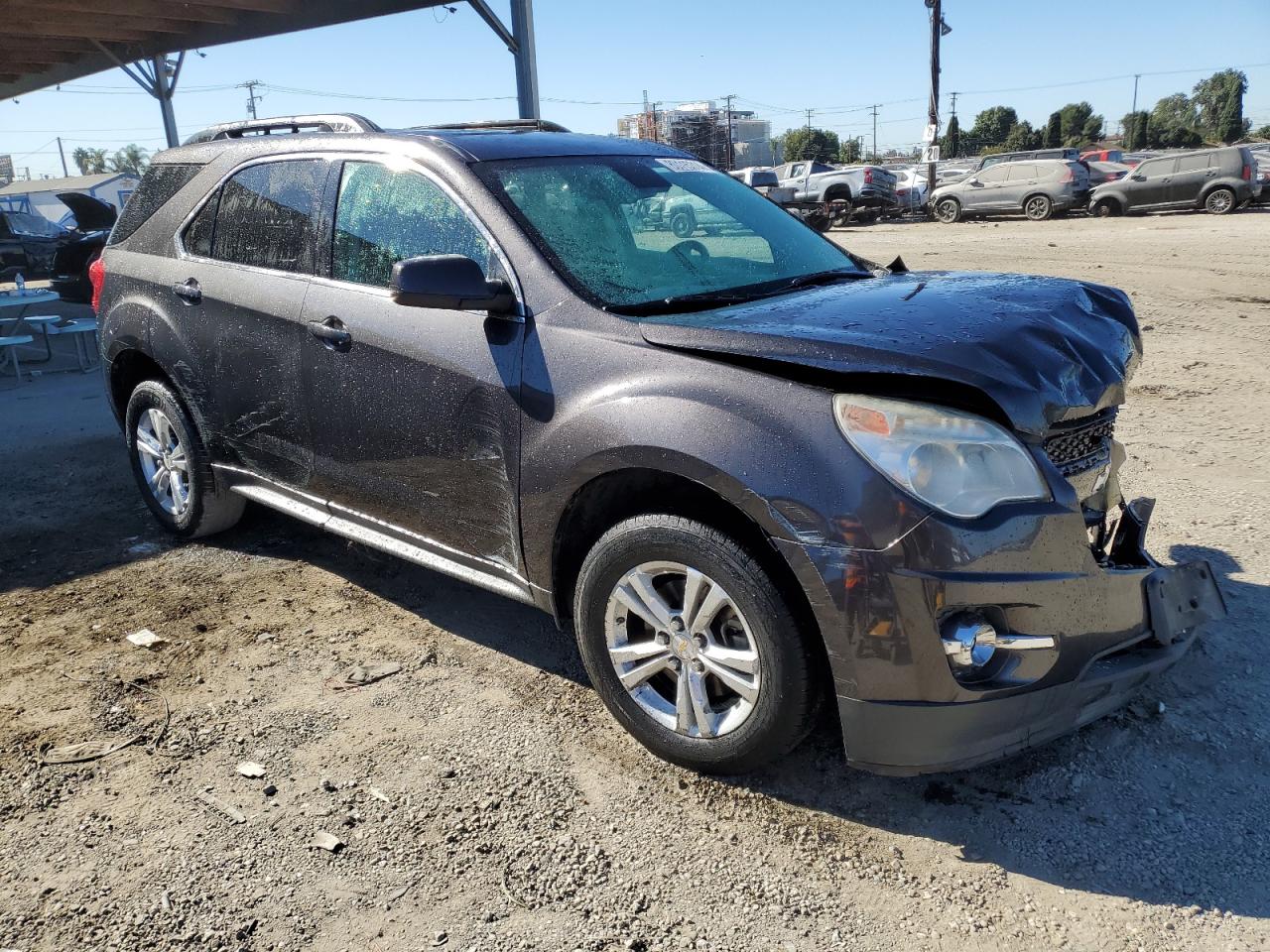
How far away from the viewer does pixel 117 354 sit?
4887 millimetres

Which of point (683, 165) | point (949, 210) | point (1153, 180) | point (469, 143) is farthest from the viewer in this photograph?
point (949, 210)

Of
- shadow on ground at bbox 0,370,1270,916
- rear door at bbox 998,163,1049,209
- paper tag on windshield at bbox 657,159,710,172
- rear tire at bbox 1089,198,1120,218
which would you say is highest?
rear door at bbox 998,163,1049,209

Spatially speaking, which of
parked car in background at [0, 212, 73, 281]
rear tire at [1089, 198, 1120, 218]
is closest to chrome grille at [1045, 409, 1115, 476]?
parked car in background at [0, 212, 73, 281]

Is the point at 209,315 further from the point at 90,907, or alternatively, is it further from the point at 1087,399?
the point at 1087,399

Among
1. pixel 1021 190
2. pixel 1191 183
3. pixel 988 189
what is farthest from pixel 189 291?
pixel 988 189

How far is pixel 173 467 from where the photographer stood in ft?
15.6

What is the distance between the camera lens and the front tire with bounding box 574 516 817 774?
258cm

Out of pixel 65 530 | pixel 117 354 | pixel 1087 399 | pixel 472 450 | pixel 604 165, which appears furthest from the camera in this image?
pixel 65 530

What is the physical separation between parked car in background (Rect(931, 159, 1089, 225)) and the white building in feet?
62.9

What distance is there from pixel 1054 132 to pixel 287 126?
263ft

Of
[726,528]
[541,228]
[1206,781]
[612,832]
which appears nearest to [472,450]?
[541,228]

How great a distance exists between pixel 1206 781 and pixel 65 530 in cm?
524

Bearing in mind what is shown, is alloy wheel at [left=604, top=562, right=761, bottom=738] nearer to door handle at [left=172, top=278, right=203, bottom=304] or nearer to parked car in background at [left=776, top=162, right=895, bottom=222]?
door handle at [left=172, top=278, right=203, bottom=304]

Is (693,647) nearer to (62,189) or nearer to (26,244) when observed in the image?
(26,244)
